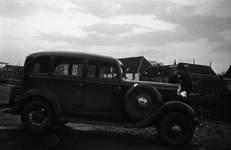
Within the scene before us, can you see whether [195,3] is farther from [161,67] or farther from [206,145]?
[161,67]

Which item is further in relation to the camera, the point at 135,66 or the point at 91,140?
the point at 135,66

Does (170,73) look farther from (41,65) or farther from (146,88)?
(41,65)

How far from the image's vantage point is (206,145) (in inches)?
185

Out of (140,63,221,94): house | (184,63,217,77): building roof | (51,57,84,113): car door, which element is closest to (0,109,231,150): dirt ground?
(51,57,84,113): car door

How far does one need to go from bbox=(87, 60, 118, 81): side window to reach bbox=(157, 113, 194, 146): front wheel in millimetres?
1548

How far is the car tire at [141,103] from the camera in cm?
473

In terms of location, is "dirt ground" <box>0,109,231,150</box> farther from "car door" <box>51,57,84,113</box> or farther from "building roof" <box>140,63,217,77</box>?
"building roof" <box>140,63,217,77</box>

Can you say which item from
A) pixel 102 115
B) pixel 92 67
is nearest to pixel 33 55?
pixel 92 67

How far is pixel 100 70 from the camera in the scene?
5.21 metres

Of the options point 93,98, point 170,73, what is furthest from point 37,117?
point 170,73

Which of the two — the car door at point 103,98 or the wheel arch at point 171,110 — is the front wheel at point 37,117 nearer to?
the car door at point 103,98

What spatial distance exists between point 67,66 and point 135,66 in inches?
1929

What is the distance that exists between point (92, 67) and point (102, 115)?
119cm

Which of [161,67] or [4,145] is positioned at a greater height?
[161,67]
